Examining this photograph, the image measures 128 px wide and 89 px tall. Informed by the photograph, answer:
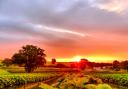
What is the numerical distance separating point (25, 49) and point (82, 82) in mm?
145405

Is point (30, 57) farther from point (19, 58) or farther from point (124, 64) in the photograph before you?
point (124, 64)

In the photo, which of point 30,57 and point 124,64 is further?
point 124,64

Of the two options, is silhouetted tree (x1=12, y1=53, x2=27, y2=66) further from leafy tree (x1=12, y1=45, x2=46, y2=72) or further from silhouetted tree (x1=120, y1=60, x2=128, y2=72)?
silhouetted tree (x1=120, y1=60, x2=128, y2=72)

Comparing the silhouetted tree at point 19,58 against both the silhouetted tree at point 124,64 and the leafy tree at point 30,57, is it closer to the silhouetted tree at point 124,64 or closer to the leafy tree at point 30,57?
the leafy tree at point 30,57

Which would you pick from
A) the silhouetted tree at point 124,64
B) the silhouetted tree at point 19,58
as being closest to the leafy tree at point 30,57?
the silhouetted tree at point 19,58

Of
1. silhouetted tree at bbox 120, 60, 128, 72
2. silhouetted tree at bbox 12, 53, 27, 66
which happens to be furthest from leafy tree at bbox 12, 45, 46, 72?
silhouetted tree at bbox 120, 60, 128, 72

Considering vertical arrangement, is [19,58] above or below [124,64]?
below

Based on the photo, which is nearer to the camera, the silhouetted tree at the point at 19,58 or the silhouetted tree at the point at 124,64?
the silhouetted tree at the point at 19,58

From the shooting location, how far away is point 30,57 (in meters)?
147

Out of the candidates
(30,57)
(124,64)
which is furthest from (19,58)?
(124,64)

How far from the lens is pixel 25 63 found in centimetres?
14738

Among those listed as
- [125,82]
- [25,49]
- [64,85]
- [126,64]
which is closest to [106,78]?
[125,82]

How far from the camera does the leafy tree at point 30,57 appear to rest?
143 meters

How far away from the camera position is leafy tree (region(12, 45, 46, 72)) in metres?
143
